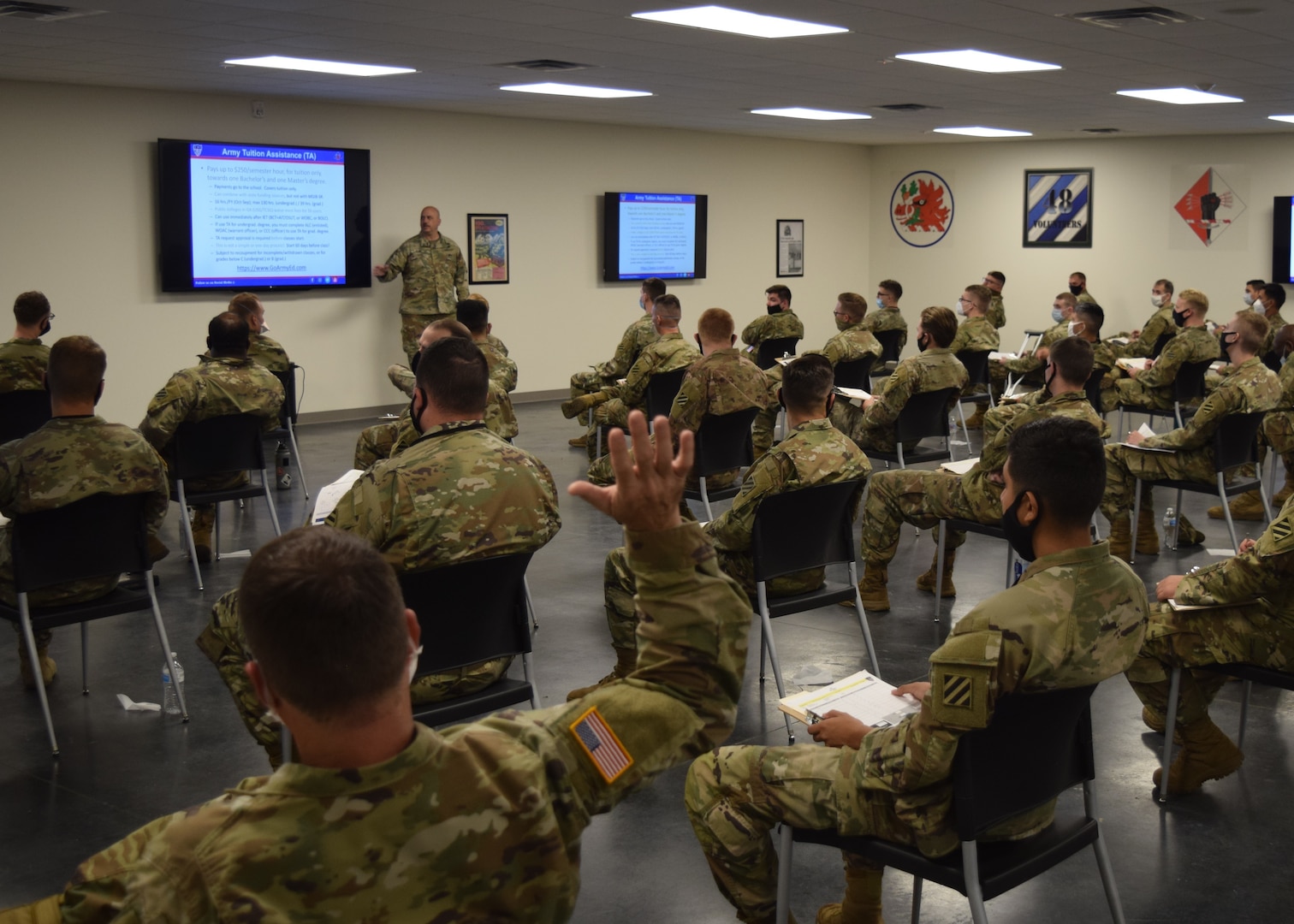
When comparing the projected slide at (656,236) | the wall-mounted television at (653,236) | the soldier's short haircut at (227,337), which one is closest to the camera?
the soldier's short haircut at (227,337)

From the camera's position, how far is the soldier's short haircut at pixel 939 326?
6707 mm

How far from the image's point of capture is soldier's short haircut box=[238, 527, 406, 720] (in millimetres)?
1240

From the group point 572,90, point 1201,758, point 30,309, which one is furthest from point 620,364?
point 1201,758

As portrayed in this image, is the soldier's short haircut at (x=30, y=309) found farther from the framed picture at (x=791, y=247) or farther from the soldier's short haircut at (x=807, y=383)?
the framed picture at (x=791, y=247)

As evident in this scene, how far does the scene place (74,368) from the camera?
4.04 metres

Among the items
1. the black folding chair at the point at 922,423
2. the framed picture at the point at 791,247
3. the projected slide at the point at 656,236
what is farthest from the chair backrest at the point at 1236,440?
the framed picture at the point at 791,247

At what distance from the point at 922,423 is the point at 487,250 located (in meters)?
6.70

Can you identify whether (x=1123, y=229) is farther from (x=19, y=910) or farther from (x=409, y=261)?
(x=19, y=910)

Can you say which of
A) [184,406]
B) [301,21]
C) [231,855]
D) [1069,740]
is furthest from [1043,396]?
[231,855]

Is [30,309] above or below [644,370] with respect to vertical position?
above

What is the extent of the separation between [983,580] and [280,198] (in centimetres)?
727

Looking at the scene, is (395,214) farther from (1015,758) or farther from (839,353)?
(1015,758)

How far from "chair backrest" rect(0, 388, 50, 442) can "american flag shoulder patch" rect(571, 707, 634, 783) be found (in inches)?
228

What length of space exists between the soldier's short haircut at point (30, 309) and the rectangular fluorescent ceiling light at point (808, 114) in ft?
23.5
